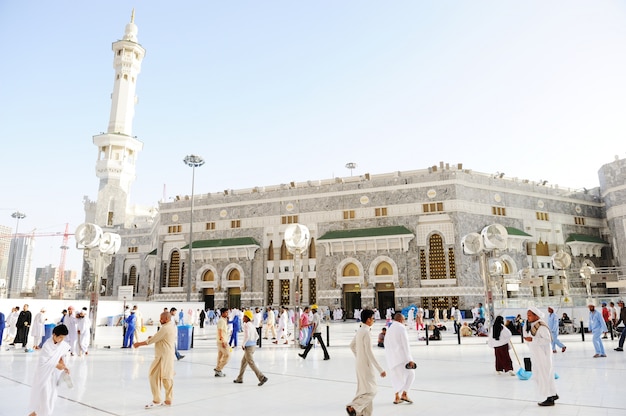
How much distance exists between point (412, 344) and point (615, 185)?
2737cm

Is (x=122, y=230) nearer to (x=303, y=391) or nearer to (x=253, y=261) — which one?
(x=253, y=261)

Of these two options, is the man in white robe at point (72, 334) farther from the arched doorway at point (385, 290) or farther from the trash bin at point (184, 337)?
the arched doorway at point (385, 290)

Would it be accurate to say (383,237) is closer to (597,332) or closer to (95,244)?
(95,244)

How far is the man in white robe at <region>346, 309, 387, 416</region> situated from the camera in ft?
15.4

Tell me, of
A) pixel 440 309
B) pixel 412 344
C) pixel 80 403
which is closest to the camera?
pixel 80 403

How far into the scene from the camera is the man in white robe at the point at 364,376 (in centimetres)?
471

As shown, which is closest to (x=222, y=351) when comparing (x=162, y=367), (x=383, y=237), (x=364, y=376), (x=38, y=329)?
(x=162, y=367)

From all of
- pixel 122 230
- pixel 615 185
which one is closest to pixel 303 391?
pixel 615 185

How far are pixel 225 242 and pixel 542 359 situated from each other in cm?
2920

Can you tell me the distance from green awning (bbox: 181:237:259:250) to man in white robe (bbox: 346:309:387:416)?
27.7 m

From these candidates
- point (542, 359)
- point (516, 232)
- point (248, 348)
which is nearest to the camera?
point (542, 359)

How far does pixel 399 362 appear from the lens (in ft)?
20.7

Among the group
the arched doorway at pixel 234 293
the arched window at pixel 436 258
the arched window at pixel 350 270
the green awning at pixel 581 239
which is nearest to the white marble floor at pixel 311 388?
the arched window at pixel 436 258

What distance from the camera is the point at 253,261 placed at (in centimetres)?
3291
